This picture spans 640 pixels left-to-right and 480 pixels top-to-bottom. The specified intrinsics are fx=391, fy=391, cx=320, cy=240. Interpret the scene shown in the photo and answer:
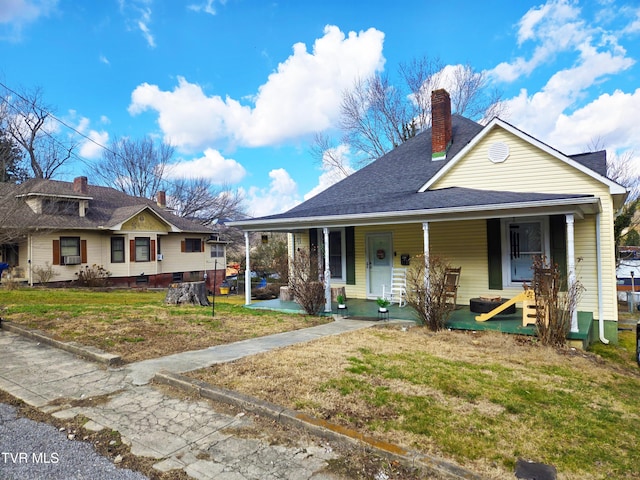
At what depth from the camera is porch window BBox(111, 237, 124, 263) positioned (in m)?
22.0

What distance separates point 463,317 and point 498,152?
14.6 ft

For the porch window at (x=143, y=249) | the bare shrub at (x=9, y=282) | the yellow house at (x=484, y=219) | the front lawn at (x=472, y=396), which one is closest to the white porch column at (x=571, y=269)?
the yellow house at (x=484, y=219)

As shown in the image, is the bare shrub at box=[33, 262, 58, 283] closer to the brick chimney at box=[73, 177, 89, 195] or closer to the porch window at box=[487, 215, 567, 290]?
the brick chimney at box=[73, 177, 89, 195]

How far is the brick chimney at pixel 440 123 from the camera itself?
12.2 m

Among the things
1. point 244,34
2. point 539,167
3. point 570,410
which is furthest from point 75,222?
point 570,410

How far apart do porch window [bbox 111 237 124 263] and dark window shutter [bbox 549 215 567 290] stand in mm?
21216

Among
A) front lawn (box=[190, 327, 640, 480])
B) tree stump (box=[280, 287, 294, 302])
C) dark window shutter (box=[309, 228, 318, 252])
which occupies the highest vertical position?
dark window shutter (box=[309, 228, 318, 252])

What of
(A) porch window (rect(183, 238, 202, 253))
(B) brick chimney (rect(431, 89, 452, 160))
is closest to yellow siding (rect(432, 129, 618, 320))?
(B) brick chimney (rect(431, 89, 452, 160))

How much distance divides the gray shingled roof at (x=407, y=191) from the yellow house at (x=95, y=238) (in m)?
11.2

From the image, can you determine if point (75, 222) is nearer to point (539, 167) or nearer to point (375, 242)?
point (375, 242)

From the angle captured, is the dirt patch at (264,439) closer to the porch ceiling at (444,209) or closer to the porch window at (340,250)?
the porch ceiling at (444,209)

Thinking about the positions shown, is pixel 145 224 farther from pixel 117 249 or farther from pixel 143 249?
pixel 117 249

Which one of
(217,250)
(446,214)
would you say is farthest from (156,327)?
(217,250)

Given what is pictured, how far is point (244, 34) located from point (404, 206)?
1037 centimetres
